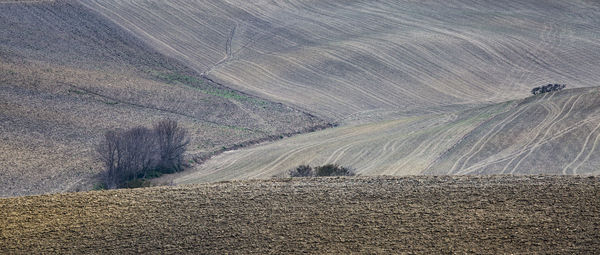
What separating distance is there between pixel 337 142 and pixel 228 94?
15050 mm

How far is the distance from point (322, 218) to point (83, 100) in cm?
3627

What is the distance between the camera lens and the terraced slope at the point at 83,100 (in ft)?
132

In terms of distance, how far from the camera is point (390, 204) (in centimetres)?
1781

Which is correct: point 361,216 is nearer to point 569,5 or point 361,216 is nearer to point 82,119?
point 82,119

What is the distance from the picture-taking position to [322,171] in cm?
3394

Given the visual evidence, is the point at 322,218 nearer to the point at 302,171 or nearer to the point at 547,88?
the point at 302,171

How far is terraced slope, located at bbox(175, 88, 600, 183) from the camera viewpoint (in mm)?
35719

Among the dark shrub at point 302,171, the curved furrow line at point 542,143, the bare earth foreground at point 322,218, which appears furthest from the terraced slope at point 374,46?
the bare earth foreground at point 322,218

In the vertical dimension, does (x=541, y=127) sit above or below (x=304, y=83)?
above

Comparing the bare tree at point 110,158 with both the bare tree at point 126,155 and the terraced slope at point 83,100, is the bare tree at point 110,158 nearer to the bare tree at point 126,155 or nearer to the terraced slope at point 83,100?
the bare tree at point 126,155

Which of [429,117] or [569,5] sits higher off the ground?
[569,5]

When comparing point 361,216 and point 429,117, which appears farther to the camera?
point 429,117

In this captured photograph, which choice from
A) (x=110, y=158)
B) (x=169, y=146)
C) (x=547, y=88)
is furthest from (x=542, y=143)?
(x=547, y=88)

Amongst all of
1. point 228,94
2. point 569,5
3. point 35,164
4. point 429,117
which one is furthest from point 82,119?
point 569,5
